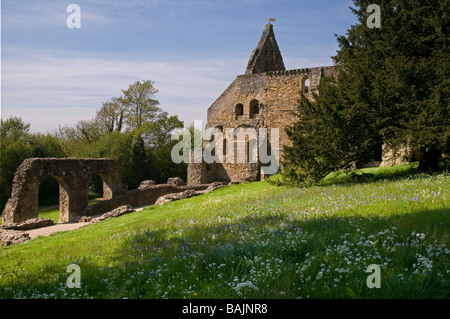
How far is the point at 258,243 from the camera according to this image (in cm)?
565

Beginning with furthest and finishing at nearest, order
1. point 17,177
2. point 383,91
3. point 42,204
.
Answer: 1. point 42,204
2. point 17,177
3. point 383,91

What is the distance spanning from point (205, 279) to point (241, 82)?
3133 centimetres

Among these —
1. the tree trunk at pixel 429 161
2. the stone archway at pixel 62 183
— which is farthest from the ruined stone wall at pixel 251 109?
the tree trunk at pixel 429 161

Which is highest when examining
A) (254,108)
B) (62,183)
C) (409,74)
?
(254,108)

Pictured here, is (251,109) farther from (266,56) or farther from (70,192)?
(70,192)

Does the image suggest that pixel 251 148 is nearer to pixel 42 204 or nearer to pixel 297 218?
pixel 42 204

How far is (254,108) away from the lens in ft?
116

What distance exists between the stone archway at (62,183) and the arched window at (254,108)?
13.6 meters

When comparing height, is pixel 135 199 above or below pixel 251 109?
below

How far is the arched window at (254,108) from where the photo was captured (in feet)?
113

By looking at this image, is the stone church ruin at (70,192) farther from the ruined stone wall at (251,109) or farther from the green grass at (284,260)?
the green grass at (284,260)

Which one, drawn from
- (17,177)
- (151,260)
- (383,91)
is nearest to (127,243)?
(151,260)

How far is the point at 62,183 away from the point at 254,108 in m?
18.7

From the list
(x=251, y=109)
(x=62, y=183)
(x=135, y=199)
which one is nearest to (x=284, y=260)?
(x=62, y=183)
